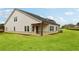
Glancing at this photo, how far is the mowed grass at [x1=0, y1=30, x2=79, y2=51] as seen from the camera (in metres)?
2.25

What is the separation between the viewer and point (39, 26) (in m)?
2.28

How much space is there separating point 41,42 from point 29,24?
275mm

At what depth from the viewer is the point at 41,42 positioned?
2.27 m

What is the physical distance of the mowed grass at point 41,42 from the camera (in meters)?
2.25

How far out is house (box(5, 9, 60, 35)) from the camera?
229cm

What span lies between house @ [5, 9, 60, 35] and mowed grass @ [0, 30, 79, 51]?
7 cm

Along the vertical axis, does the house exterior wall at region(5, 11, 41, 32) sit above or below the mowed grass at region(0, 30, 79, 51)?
above

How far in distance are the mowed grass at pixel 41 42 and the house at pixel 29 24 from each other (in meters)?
0.07

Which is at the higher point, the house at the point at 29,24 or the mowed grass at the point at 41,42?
the house at the point at 29,24

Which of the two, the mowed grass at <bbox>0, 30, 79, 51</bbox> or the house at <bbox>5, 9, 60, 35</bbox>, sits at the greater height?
the house at <bbox>5, 9, 60, 35</bbox>

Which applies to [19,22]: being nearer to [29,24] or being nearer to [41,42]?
[29,24]
